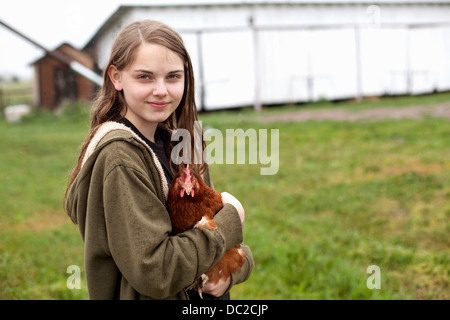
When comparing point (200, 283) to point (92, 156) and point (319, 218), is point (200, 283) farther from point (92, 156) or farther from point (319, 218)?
point (319, 218)

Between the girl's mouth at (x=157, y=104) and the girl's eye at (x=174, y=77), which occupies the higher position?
the girl's eye at (x=174, y=77)

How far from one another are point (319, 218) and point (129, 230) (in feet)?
12.2

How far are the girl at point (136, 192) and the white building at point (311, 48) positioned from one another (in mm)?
10474

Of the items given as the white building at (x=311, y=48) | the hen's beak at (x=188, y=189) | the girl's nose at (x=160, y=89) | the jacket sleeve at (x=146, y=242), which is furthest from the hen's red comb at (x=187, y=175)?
the white building at (x=311, y=48)

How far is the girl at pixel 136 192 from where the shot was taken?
122 centimetres

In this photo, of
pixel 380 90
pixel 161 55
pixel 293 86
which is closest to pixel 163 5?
pixel 293 86

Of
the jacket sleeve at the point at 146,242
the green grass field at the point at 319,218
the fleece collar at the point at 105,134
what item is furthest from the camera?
the green grass field at the point at 319,218

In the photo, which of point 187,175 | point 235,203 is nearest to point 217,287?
point 235,203

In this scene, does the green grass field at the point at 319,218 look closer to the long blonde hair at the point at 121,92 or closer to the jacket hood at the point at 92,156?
the long blonde hair at the point at 121,92

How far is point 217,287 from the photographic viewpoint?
5.06 feet

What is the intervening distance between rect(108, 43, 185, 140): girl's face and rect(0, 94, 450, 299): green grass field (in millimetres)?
469

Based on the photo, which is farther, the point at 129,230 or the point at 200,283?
the point at 200,283

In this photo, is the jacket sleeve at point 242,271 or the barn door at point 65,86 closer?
the jacket sleeve at point 242,271
